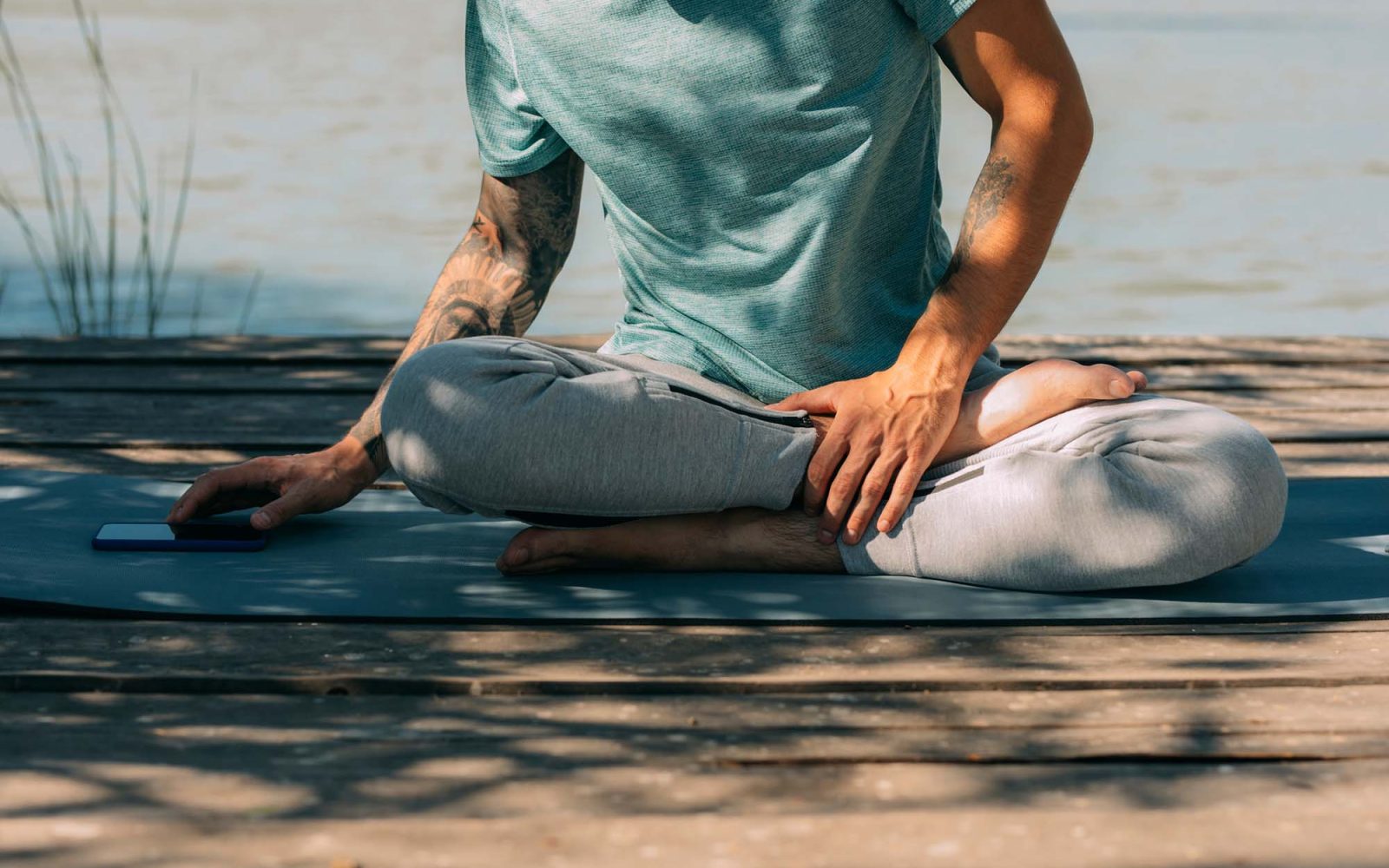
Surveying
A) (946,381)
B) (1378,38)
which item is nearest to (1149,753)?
(946,381)

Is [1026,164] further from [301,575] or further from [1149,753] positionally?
[301,575]

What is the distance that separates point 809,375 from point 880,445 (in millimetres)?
268

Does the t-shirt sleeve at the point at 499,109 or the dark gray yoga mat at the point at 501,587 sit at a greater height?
the t-shirt sleeve at the point at 499,109

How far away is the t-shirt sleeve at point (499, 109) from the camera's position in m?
2.59

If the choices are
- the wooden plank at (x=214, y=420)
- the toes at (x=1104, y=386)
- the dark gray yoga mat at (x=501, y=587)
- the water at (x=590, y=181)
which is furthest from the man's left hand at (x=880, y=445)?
Result: the water at (x=590, y=181)

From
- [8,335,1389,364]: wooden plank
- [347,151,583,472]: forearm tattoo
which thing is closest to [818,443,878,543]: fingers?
[347,151,583,472]: forearm tattoo

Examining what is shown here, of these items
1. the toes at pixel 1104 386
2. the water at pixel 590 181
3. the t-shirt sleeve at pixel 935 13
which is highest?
the t-shirt sleeve at pixel 935 13

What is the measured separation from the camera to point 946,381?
2234 millimetres

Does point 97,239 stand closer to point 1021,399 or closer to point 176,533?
point 176,533

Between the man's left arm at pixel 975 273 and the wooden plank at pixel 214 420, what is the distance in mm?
1087

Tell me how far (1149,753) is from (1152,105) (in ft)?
34.4

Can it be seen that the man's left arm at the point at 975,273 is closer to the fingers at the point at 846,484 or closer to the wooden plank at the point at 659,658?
the fingers at the point at 846,484

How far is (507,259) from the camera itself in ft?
8.78

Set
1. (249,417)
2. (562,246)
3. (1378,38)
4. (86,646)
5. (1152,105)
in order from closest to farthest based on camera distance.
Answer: (86,646) → (562,246) → (249,417) → (1152,105) → (1378,38)
